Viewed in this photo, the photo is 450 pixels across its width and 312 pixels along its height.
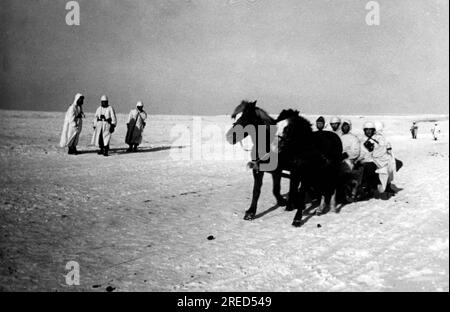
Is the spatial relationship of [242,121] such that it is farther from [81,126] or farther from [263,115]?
[81,126]

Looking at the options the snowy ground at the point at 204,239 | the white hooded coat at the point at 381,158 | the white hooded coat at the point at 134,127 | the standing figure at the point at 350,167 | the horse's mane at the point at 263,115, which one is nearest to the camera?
the snowy ground at the point at 204,239

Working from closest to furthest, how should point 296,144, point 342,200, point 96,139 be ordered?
point 296,144, point 342,200, point 96,139

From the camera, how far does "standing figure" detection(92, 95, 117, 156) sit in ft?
59.4

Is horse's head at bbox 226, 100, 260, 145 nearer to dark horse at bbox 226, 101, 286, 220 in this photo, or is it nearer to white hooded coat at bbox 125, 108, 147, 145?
dark horse at bbox 226, 101, 286, 220

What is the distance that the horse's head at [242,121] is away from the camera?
698 cm

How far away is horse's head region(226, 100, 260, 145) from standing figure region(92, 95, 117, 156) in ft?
39.8

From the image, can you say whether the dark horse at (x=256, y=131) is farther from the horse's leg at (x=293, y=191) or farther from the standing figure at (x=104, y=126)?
the standing figure at (x=104, y=126)

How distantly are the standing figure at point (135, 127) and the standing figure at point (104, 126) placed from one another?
1.40m

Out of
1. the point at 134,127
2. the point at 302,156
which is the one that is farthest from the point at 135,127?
the point at 302,156

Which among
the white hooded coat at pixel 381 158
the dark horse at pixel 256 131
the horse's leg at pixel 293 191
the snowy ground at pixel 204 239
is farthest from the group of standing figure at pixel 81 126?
the white hooded coat at pixel 381 158

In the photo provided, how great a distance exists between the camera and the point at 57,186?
1052cm
